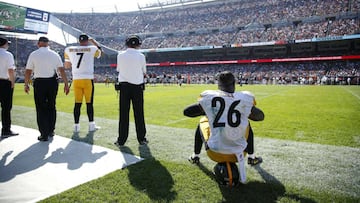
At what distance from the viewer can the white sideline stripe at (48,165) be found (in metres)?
2.95

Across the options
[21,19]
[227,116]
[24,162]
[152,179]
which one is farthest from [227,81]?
[21,19]

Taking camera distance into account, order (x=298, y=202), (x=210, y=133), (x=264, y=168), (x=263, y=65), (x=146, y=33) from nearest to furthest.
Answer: (x=298, y=202) < (x=210, y=133) < (x=264, y=168) < (x=263, y=65) < (x=146, y=33)

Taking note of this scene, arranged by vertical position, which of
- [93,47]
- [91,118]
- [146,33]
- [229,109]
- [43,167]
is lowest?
[43,167]

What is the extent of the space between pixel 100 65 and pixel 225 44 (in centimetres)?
3012

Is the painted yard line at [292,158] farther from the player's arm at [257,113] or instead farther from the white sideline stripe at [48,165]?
the player's arm at [257,113]

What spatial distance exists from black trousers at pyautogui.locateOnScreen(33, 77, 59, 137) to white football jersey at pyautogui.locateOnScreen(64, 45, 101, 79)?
55cm

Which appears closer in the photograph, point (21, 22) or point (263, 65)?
point (21, 22)

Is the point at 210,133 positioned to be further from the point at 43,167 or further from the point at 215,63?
the point at 215,63

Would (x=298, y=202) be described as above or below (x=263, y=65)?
A: below

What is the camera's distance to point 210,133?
3330 mm

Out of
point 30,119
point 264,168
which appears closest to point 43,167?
point 264,168

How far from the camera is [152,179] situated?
3.26 meters

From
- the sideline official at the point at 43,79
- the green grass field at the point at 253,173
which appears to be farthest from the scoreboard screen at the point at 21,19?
the green grass field at the point at 253,173

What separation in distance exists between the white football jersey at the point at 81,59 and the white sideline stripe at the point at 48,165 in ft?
4.80
